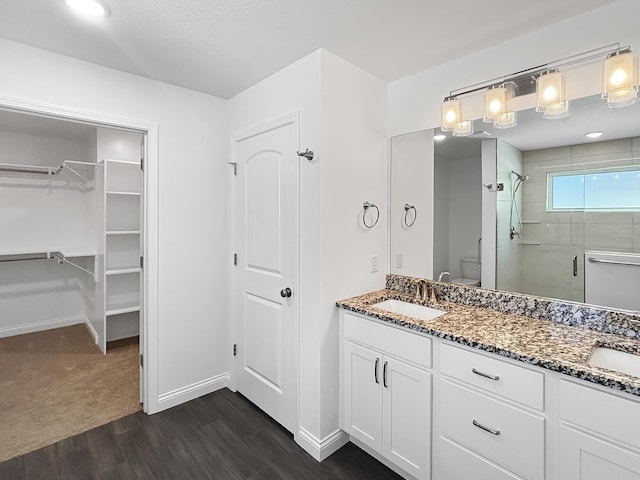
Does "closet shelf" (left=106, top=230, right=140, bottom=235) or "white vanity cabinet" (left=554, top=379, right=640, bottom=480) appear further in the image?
"closet shelf" (left=106, top=230, right=140, bottom=235)

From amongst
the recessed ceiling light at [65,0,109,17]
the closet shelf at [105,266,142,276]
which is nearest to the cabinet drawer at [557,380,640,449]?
the recessed ceiling light at [65,0,109,17]

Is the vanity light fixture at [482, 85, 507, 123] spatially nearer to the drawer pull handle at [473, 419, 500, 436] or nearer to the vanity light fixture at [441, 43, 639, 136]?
the vanity light fixture at [441, 43, 639, 136]

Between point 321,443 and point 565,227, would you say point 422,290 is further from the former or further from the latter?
point 321,443

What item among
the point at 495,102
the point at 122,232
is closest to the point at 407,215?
the point at 495,102

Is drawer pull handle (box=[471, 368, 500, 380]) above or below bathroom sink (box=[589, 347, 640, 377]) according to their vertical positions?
below

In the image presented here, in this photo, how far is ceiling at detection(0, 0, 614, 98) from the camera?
5.29 feet

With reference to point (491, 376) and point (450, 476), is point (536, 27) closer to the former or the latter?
point (491, 376)

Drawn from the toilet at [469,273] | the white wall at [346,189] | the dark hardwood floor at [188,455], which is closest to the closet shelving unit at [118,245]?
the dark hardwood floor at [188,455]

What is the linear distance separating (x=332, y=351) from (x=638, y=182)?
71.5 inches

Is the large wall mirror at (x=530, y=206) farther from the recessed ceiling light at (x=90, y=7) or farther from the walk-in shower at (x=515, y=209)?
the recessed ceiling light at (x=90, y=7)

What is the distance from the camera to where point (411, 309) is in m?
2.21

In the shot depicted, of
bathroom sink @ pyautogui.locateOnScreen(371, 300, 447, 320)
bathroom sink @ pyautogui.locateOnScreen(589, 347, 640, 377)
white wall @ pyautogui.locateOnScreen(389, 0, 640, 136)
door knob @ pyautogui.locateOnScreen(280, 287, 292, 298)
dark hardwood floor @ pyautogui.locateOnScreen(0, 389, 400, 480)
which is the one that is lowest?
dark hardwood floor @ pyautogui.locateOnScreen(0, 389, 400, 480)

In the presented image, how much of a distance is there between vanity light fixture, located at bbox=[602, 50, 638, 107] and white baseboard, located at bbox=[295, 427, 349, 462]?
2.33 meters

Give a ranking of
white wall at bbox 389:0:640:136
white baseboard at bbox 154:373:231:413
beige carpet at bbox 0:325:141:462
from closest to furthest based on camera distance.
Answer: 1. white wall at bbox 389:0:640:136
2. beige carpet at bbox 0:325:141:462
3. white baseboard at bbox 154:373:231:413
